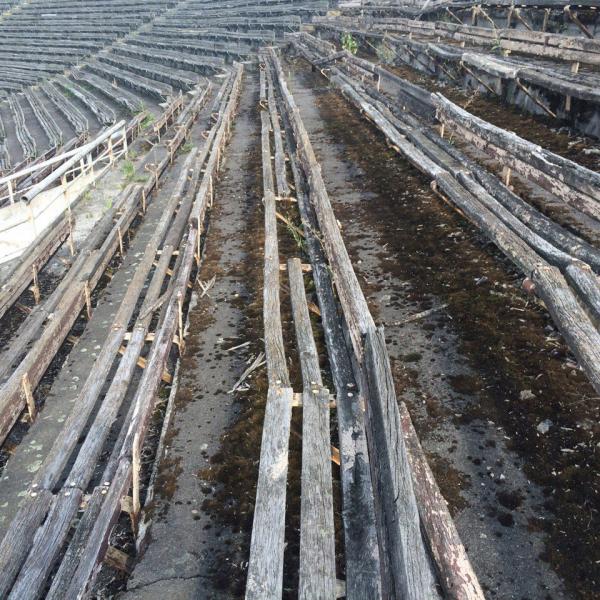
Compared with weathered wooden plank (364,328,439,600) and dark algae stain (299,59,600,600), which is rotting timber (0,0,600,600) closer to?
weathered wooden plank (364,328,439,600)

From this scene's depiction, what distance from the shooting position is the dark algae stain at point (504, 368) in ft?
11.9

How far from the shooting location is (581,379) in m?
4.62

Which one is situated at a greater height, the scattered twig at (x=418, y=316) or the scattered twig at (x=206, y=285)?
the scattered twig at (x=418, y=316)

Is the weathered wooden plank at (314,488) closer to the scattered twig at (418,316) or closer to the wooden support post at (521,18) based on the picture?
the scattered twig at (418,316)

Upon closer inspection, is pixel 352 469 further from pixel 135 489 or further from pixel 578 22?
pixel 578 22

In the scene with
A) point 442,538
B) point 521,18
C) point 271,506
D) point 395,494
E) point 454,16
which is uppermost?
point 521,18

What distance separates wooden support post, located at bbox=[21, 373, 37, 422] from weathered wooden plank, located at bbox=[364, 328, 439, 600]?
3.04 meters

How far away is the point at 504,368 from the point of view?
4.91 metres

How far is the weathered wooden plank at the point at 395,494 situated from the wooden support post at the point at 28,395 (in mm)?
3038

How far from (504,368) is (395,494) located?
7.05 feet

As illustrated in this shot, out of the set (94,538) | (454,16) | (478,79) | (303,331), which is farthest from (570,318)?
(454,16)

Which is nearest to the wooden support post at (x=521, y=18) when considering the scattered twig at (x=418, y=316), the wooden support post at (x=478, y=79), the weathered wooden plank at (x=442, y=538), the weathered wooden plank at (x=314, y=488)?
the wooden support post at (x=478, y=79)

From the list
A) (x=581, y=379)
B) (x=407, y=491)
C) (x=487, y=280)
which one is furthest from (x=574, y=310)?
(x=407, y=491)

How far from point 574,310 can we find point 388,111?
8695mm
